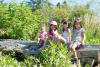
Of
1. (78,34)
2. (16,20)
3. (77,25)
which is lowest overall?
(16,20)

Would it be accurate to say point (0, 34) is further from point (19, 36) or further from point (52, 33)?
point (52, 33)

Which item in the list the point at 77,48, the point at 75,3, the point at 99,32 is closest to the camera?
the point at 77,48

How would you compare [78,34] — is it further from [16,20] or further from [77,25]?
[16,20]

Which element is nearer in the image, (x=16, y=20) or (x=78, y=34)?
(x=78, y=34)

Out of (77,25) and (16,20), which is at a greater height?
(77,25)

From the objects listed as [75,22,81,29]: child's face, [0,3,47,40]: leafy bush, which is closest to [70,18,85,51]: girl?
[75,22,81,29]: child's face

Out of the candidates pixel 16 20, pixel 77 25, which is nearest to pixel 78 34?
pixel 77 25

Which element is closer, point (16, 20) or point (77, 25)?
point (77, 25)

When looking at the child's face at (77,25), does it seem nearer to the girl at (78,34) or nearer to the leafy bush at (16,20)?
the girl at (78,34)

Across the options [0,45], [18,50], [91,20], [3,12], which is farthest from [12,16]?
[91,20]

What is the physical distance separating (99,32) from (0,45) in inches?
219

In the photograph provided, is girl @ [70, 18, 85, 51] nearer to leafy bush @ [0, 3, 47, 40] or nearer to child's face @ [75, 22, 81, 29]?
child's face @ [75, 22, 81, 29]

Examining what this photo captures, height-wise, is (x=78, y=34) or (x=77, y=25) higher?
(x=77, y=25)

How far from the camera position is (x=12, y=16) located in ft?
23.8
